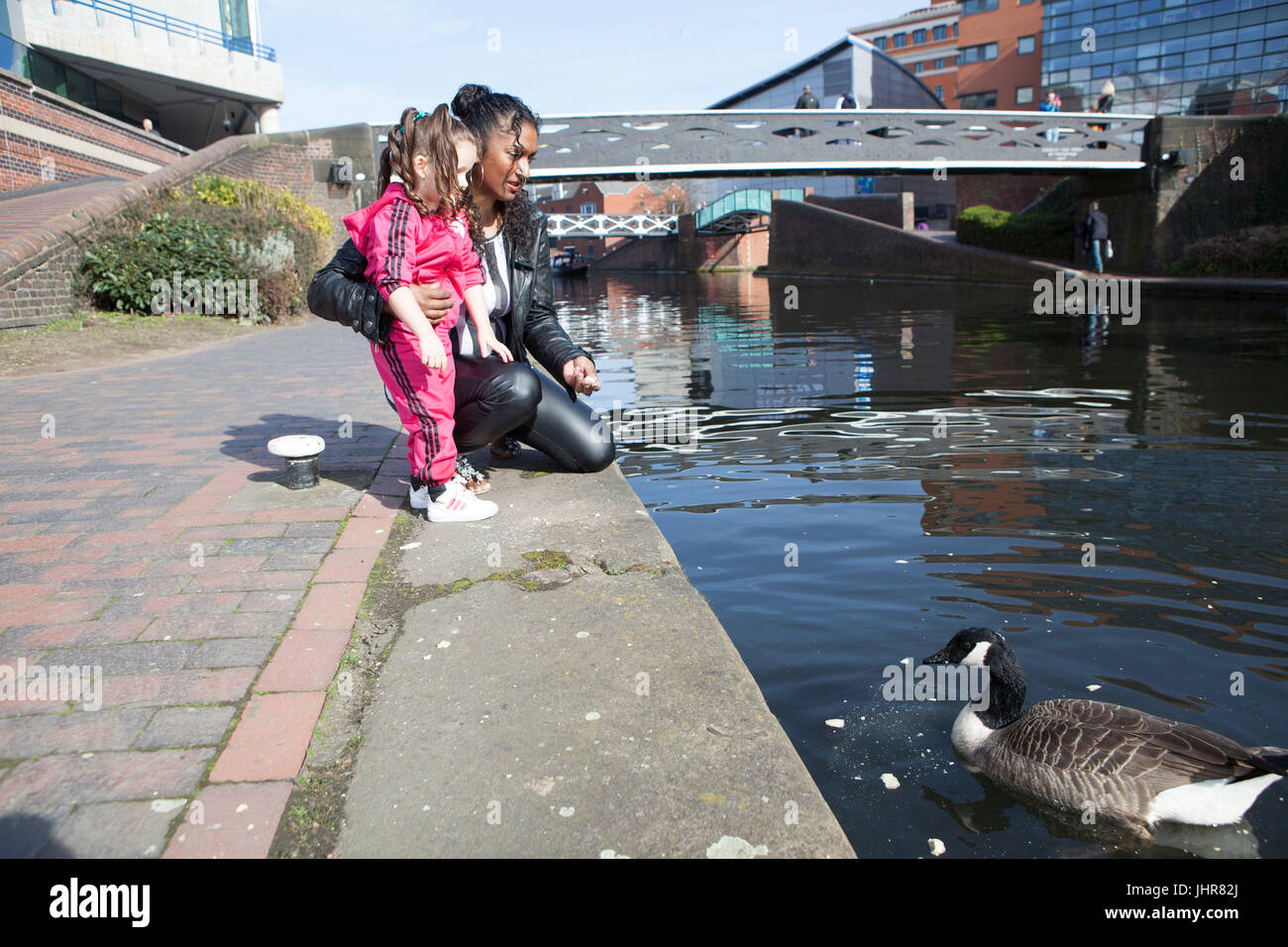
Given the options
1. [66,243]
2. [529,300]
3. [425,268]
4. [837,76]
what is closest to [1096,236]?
[66,243]

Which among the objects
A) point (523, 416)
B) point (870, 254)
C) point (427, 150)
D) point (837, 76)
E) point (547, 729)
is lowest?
point (547, 729)

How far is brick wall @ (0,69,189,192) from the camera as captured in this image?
1956cm

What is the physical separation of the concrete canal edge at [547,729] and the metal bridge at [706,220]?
45.9m

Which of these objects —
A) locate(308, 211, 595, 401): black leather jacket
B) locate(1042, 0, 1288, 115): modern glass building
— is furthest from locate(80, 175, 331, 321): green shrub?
locate(1042, 0, 1288, 115): modern glass building

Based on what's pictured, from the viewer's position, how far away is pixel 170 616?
263 cm

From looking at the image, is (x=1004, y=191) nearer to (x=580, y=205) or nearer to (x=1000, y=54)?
(x=1000, y=54)

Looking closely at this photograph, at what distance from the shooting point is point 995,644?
2914mm

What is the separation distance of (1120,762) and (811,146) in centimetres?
2479

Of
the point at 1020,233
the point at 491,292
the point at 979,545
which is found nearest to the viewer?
the point at 491,292

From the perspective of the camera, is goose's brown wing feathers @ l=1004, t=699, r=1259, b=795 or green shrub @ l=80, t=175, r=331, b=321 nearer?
goose's brown wing feathers @ l=1004, t=699, r=1259, b=795

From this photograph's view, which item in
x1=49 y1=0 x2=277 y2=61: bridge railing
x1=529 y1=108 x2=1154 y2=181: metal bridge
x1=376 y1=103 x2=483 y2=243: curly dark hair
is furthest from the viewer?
x1=49 y1=0 x2=277 y2=61: bridge railing

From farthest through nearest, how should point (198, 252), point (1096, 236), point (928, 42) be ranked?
point (928, 42)
point (1096, 236)
point (198, 252)

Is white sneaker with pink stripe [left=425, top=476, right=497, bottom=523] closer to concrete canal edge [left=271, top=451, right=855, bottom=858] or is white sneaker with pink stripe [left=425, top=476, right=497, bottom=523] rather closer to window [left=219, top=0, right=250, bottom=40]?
concrete canal edge [left=271, top=451, right=855, bottom=858]

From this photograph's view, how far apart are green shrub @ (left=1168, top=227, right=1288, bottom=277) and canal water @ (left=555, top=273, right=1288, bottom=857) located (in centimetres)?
1219
